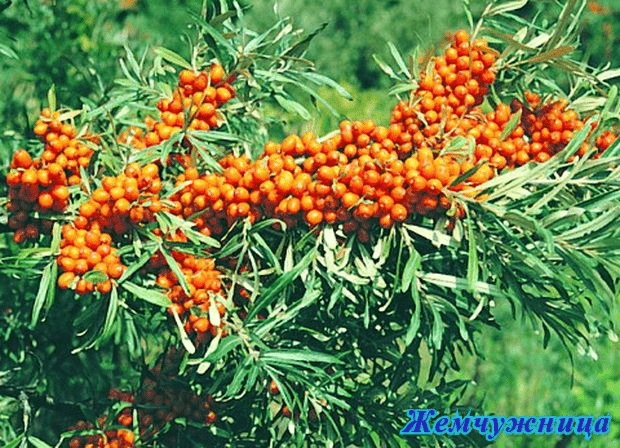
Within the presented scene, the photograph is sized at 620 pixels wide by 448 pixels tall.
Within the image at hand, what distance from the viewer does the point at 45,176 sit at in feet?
4.86

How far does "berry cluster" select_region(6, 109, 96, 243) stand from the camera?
4.90ft

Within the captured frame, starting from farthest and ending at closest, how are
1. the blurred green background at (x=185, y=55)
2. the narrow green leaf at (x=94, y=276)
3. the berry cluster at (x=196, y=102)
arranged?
the blurred green background at (x=185, y=55) → the berry cluster at (x=196, y=102) → the narrow green leaf at (x=94, y=276)

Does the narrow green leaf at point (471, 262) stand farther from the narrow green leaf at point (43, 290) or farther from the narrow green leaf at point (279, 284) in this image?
the narrow green leaf at point (43, 290)

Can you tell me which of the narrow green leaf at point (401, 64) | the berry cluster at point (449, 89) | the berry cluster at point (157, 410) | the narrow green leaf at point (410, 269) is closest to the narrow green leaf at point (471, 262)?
the narrow green leaf at point (410, 269)

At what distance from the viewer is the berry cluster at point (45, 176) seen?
1492 mm

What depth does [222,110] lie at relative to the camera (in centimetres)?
163

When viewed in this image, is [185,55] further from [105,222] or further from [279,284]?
[279,284]

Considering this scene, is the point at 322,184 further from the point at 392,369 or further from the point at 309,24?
the point at 309,24

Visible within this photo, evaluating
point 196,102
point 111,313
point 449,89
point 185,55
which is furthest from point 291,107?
point 185,55

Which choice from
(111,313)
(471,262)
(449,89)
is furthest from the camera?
(449,89)

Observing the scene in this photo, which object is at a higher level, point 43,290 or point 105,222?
point 105,222

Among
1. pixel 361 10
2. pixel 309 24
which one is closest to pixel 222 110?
pixel 309 24

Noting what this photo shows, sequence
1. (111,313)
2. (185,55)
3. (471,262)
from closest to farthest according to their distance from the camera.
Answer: (471,262) < (111,313) < (185,55)

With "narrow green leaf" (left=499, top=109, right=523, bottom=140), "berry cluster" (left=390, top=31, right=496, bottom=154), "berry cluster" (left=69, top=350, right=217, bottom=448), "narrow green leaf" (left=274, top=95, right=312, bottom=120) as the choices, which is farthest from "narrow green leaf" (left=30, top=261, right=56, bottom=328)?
"narrow green leaf" (left=499, top=109, right=523, bottom=140)
